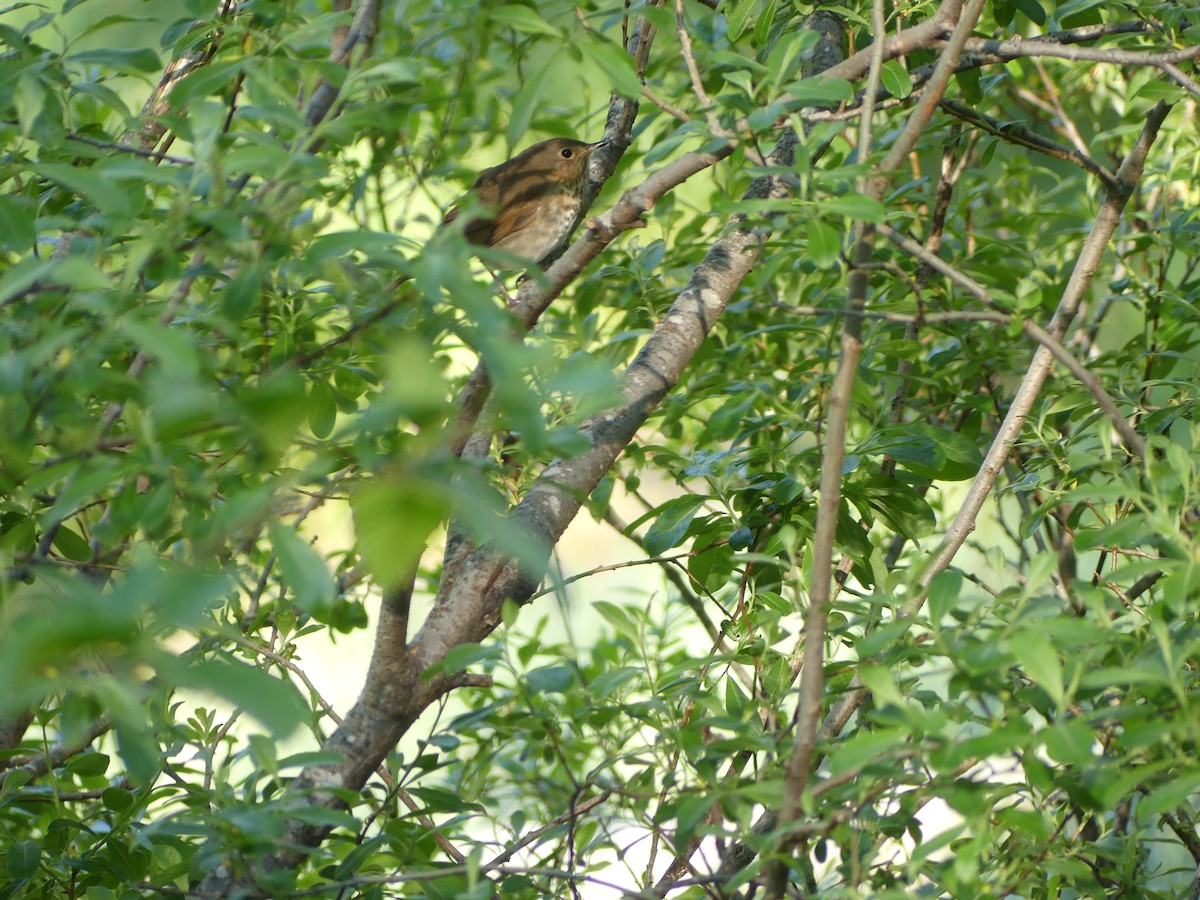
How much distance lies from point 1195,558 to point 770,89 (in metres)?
0.50

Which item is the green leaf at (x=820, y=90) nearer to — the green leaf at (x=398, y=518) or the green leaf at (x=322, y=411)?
the green leaf at (x=398, y=518)

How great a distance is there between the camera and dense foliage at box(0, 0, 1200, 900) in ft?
2.04

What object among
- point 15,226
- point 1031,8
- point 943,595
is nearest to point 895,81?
point 1031,8

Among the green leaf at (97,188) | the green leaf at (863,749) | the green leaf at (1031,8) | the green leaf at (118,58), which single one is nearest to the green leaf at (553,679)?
the green leaf at (863,749)

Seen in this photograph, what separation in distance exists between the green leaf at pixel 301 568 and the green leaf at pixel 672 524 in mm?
766

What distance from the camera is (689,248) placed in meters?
1.99

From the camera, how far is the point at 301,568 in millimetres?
587

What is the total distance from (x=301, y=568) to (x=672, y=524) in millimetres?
807

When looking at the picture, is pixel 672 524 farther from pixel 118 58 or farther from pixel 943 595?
pixel 118 58

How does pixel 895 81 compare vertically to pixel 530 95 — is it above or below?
above

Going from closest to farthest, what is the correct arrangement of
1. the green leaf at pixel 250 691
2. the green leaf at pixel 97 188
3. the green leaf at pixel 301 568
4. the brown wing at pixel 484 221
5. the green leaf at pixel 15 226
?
the green leaf at pixel 250 691 < the green leaf at pixel 301 568 < the green leaf at pixel 97 188 < the green leaf at pixel 15 226 < the brown wing at pixel 484 221

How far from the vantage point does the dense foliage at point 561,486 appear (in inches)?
24.5

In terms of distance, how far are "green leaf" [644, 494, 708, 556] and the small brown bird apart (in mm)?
1534

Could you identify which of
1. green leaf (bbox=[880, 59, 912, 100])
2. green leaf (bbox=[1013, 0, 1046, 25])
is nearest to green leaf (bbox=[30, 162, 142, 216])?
green leaf (bbox=[880, 59, 912, 100])
